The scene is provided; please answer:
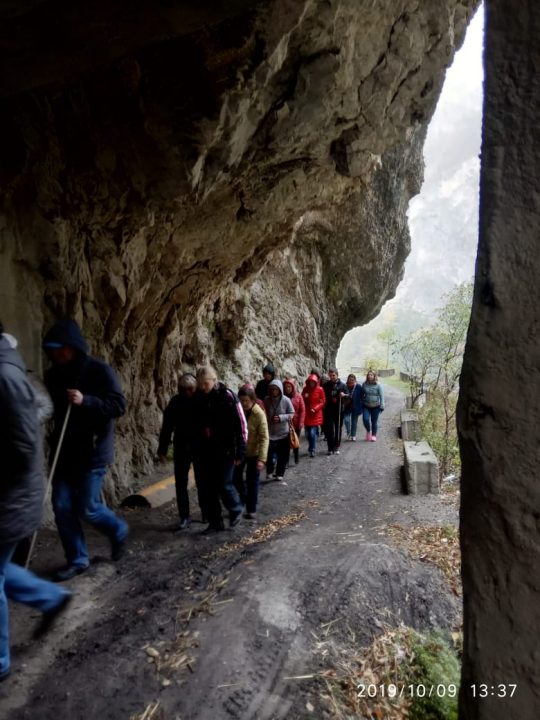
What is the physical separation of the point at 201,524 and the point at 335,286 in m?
15.9

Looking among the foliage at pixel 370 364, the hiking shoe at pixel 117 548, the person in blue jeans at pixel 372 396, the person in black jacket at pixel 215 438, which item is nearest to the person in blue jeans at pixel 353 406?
the person in blue jeans at pixel 372 396

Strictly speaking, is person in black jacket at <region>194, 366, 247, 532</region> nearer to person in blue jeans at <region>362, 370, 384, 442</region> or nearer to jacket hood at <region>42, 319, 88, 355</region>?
jacket hood at <region>42, 319, 88, 355</region>

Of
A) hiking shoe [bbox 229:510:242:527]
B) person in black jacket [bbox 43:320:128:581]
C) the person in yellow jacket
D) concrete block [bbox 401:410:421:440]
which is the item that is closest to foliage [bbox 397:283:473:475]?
concrete block [bbox 401:410:421:440]

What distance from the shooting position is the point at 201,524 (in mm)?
6297

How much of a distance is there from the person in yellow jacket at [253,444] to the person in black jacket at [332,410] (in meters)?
4.95

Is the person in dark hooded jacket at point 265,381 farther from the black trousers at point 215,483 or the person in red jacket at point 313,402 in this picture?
the black trousers at point 215,483

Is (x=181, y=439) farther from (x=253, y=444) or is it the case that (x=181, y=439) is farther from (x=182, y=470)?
(x=253, y=444)

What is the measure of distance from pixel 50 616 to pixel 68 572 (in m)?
0.97

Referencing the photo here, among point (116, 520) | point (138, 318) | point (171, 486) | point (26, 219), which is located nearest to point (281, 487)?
point (171, 486)

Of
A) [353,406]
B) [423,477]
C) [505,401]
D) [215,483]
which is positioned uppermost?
[353,406]

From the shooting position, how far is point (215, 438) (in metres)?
5.71

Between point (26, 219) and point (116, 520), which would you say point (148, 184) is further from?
point (116, 520)

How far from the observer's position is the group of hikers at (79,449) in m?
2.82

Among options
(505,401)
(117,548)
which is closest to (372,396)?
(117,548)
